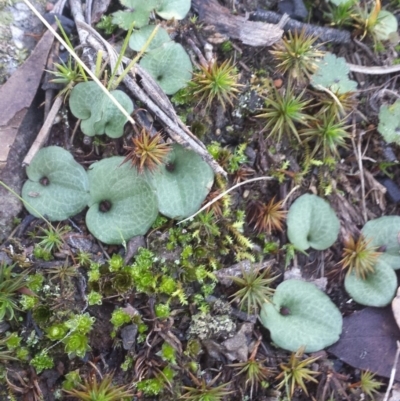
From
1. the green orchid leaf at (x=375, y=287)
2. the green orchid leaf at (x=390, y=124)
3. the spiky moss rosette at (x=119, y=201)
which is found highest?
the spiky moss rosette at (x=119, y=201)

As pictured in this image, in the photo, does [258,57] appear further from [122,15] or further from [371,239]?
[371,239]

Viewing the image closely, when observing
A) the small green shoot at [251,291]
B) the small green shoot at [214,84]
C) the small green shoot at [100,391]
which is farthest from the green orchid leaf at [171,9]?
the small green shoot at [100,391]

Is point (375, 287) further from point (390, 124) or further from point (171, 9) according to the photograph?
point (171, 9)

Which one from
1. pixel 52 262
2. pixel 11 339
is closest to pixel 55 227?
pixel 52 262

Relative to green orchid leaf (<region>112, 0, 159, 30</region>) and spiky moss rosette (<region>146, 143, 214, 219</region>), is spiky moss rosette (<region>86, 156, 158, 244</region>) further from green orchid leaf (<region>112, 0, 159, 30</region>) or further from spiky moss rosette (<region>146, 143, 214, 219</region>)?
green orchid leaf (<region>112, 0, 159, 30</region>)

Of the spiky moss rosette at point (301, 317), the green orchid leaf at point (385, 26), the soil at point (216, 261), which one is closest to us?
the soil at point (216, 261)

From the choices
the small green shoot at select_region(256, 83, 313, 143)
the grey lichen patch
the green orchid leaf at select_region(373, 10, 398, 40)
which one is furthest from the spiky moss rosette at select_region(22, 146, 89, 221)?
the green orchid leaf at select_region(373, 10, 398, 40)

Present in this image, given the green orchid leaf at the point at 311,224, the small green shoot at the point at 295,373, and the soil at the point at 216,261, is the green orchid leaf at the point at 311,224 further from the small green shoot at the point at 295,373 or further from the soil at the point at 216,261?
the small green shoot at the point at 295,373

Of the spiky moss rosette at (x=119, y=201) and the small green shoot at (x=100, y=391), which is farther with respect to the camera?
the spiky moss rosette at (x=119, y=201)
